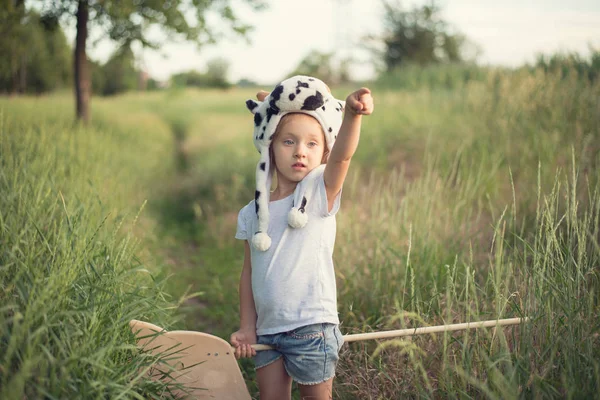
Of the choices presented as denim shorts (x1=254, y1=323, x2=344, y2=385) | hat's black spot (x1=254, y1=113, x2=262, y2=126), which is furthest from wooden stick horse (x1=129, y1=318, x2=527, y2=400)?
hat's black spot (x1=254, y1=113, x2=262, y2=126)

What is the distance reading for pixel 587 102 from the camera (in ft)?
17.5

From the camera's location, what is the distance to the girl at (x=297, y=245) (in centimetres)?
194

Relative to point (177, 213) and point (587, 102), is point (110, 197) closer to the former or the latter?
point (177, 213)

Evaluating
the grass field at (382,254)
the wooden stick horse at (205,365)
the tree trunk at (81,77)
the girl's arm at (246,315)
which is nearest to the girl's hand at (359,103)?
the grass field at (382,254)

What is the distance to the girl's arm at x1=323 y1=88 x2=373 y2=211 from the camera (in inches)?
68.5

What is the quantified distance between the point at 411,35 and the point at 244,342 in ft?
81.6

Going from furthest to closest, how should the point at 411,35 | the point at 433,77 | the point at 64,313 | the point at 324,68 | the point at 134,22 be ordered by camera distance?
the point at 324,68, the point at 411,35, the point at 433,77, the point at 134,22, the point at 64,313

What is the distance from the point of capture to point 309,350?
1930 millimetres

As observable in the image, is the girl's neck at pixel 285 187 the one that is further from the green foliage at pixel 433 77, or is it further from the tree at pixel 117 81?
the tree at pixel 117 81

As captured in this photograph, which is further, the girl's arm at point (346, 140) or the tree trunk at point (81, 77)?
the tree trunk at point (81, 77)

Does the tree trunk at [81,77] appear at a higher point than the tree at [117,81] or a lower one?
lower

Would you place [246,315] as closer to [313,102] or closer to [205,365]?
[205,365]

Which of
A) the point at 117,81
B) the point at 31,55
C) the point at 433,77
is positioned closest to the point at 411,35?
the point at 433,77

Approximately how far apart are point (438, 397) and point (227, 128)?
10125mm
